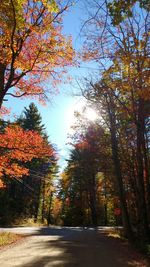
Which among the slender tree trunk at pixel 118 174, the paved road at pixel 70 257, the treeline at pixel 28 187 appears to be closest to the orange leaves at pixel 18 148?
the paved road at pixel 70 257

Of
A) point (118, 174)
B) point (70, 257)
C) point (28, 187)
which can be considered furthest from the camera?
point (28, 187)

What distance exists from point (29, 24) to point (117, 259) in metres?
8.86

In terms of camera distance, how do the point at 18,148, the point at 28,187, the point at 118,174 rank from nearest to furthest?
the point at 18,148, the point at 118,174, the point at 28,187

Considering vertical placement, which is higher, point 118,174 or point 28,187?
point 28,187

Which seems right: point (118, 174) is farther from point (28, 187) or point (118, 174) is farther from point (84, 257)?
point (28, 187)

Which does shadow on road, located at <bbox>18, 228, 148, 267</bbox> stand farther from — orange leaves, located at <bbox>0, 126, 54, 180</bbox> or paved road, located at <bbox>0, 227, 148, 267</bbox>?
orange leaves, located at <bbox>0, 126, 54, 180</bbox>

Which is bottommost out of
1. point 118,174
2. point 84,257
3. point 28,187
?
point 84,257

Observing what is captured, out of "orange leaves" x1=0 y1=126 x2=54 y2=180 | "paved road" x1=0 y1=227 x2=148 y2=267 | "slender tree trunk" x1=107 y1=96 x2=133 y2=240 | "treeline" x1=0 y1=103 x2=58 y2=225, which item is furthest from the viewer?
"treeline" x1=0 y1=103 x2=58 y2=225

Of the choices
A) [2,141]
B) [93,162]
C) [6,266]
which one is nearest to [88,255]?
[6,266]

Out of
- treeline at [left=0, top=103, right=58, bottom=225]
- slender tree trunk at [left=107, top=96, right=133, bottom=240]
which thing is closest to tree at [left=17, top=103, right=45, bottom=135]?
treeline at [left=0, top=103, right=58, bottom=225]

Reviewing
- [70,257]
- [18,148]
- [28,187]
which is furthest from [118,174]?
[28,187]

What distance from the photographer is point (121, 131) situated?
24312 mm

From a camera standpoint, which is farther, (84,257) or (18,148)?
(18,148)

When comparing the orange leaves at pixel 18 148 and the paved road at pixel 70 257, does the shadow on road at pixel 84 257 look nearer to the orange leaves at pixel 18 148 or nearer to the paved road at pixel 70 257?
the paved road at pixel 70 257
